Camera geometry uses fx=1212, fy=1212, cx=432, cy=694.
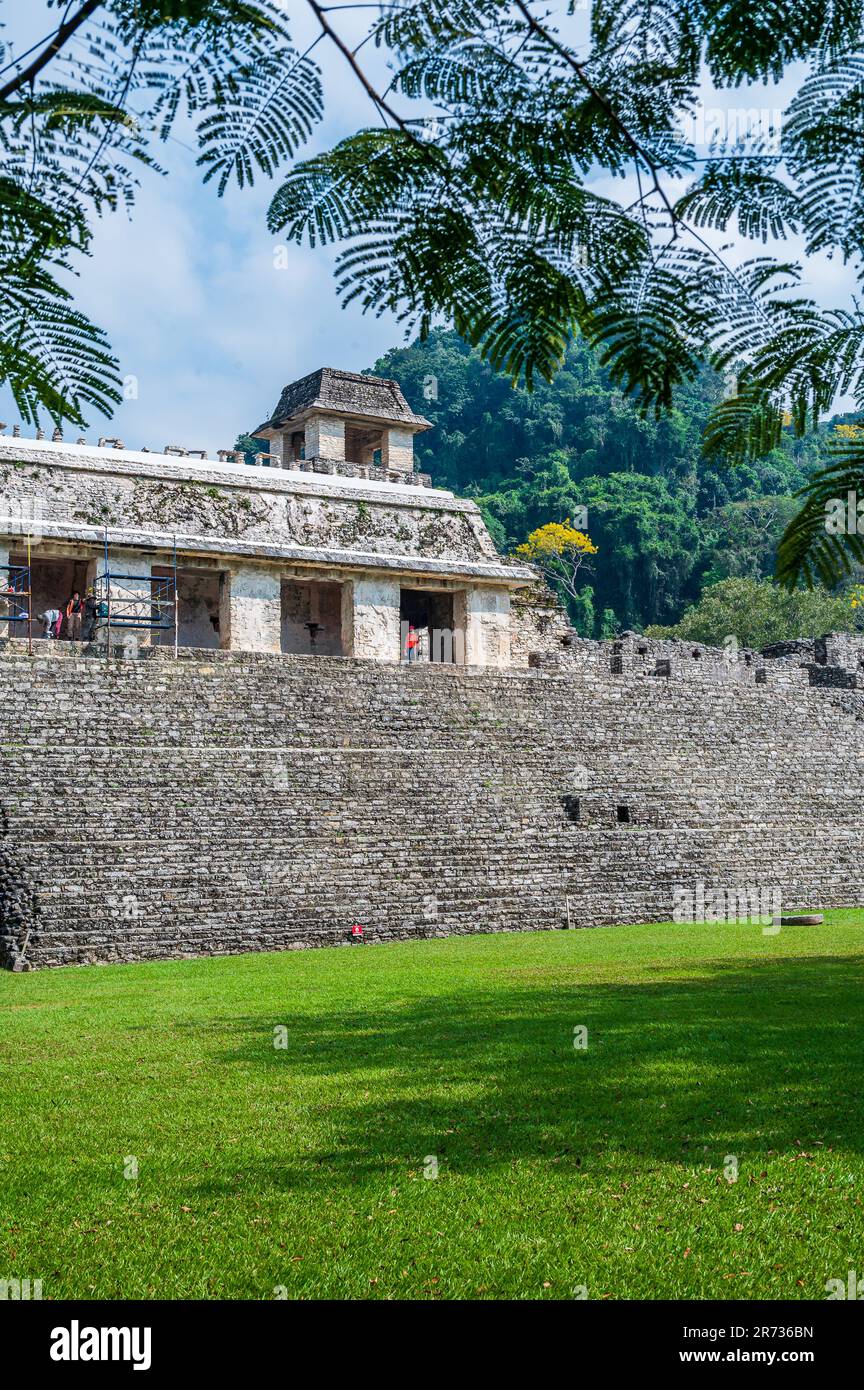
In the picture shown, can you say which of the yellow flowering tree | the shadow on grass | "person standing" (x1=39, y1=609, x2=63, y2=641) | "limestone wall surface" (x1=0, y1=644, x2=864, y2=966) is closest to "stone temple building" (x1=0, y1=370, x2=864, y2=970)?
"limestone wall surface" (x1=0, y1=644, x2=864, y2=966)

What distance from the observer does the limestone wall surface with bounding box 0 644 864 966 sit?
424 inches

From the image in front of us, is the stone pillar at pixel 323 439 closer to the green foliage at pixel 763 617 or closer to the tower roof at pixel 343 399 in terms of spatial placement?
the tower roof at pixel 343 399

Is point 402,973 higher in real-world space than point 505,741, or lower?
lower

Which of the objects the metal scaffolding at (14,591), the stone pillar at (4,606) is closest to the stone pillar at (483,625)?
the metal scaffolding at (14,591)

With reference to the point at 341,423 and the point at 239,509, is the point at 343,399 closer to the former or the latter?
the point at 341,423

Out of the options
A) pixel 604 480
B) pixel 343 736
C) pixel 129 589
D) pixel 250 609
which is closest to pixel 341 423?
pixel 250 609

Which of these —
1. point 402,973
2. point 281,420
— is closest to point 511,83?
point 402,973

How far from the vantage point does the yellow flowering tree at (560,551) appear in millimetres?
41438

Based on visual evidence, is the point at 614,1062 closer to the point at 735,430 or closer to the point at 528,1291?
the point at 528,1291

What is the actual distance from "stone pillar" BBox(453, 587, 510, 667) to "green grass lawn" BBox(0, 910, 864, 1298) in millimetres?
11660

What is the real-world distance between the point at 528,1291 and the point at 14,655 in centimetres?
1082

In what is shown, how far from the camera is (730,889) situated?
46.1ft

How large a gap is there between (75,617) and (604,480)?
31.9 metres

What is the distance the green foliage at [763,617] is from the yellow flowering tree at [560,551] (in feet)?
23.3
